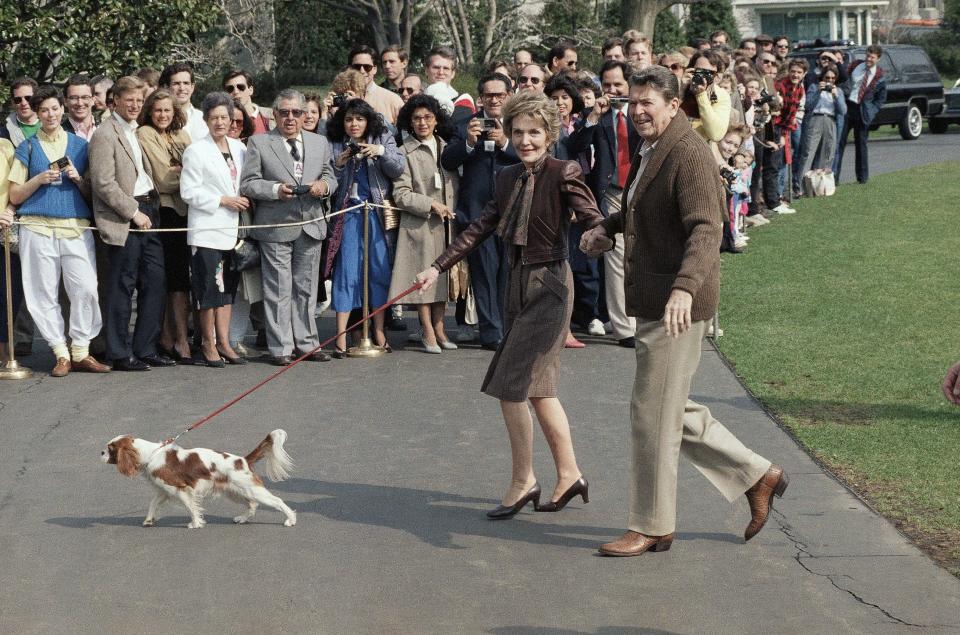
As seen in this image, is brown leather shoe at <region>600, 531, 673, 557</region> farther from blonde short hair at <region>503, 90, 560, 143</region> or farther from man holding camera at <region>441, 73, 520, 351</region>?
man holding camera at <region>441, 73, 520, 351</region>

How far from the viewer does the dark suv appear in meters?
32.8

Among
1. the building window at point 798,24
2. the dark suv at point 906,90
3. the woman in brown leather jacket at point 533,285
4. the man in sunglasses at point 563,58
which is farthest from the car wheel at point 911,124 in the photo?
the building window at point 798,24

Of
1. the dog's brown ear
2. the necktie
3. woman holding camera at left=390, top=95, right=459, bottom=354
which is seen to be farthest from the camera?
woman holding camera at left=390, top=95, right=459, bottom=354

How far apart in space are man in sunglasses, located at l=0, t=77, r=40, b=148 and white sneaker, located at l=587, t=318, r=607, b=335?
15.9ft

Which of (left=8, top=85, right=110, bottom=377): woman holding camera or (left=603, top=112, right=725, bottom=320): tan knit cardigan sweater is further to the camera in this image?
(left=8, top=85, right=110, bottom=377): woman holding camera

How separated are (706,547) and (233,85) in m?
7.87

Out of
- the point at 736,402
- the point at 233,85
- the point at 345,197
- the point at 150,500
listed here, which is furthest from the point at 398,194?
the point at 150,500

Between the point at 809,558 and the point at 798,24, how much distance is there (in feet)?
251

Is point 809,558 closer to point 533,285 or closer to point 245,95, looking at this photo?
point 533,285

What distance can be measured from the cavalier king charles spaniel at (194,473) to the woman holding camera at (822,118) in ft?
50.6

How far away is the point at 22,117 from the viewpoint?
11273mm

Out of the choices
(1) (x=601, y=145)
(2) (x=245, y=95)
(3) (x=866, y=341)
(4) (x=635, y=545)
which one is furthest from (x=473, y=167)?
(4) (x=635, y=545)

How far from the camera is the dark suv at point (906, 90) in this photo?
32.8m

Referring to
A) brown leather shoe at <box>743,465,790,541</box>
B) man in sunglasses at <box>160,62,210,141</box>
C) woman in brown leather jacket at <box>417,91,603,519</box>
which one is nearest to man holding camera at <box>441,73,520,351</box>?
man in sunglasses at <box>160,62,210,141</box>
